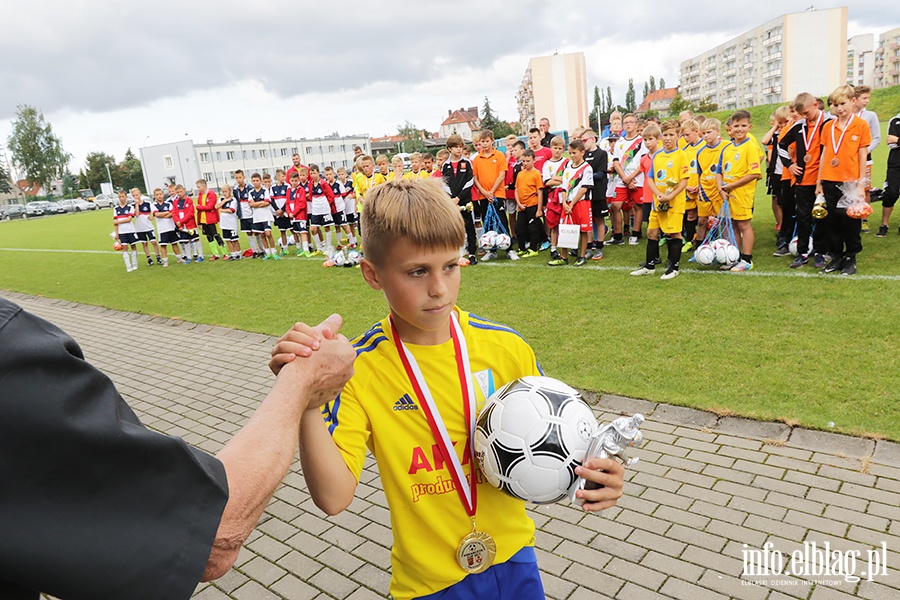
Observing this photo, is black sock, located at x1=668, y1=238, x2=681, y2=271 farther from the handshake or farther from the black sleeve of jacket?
the black sleeve of jacket

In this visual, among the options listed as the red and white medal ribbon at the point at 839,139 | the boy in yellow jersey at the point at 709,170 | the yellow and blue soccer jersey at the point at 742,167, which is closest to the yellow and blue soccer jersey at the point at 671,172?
the yellow and blue soccer jersey at the point at 742,167

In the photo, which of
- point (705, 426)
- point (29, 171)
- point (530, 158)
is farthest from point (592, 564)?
point (29, 171)

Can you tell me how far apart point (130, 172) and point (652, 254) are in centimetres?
10269

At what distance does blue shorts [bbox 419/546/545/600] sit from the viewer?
1968 mm

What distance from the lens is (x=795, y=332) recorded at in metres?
6.09

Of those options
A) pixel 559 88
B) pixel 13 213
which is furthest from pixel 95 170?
pixel 559 88

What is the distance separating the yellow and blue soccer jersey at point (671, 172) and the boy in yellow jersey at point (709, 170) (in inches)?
34.7

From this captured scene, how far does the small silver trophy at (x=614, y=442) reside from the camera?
1.71 metres

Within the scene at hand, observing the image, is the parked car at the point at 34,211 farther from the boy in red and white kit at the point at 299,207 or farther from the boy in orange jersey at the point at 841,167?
the boy in orange jersey at the point at 841,167

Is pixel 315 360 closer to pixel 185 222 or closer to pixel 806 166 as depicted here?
pixel 806 166

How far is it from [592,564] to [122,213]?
1616cm

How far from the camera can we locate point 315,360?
5.19 feet

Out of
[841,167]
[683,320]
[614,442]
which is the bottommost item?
[683,320]

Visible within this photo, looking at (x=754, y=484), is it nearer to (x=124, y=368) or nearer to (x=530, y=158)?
(x=124, y=368)
